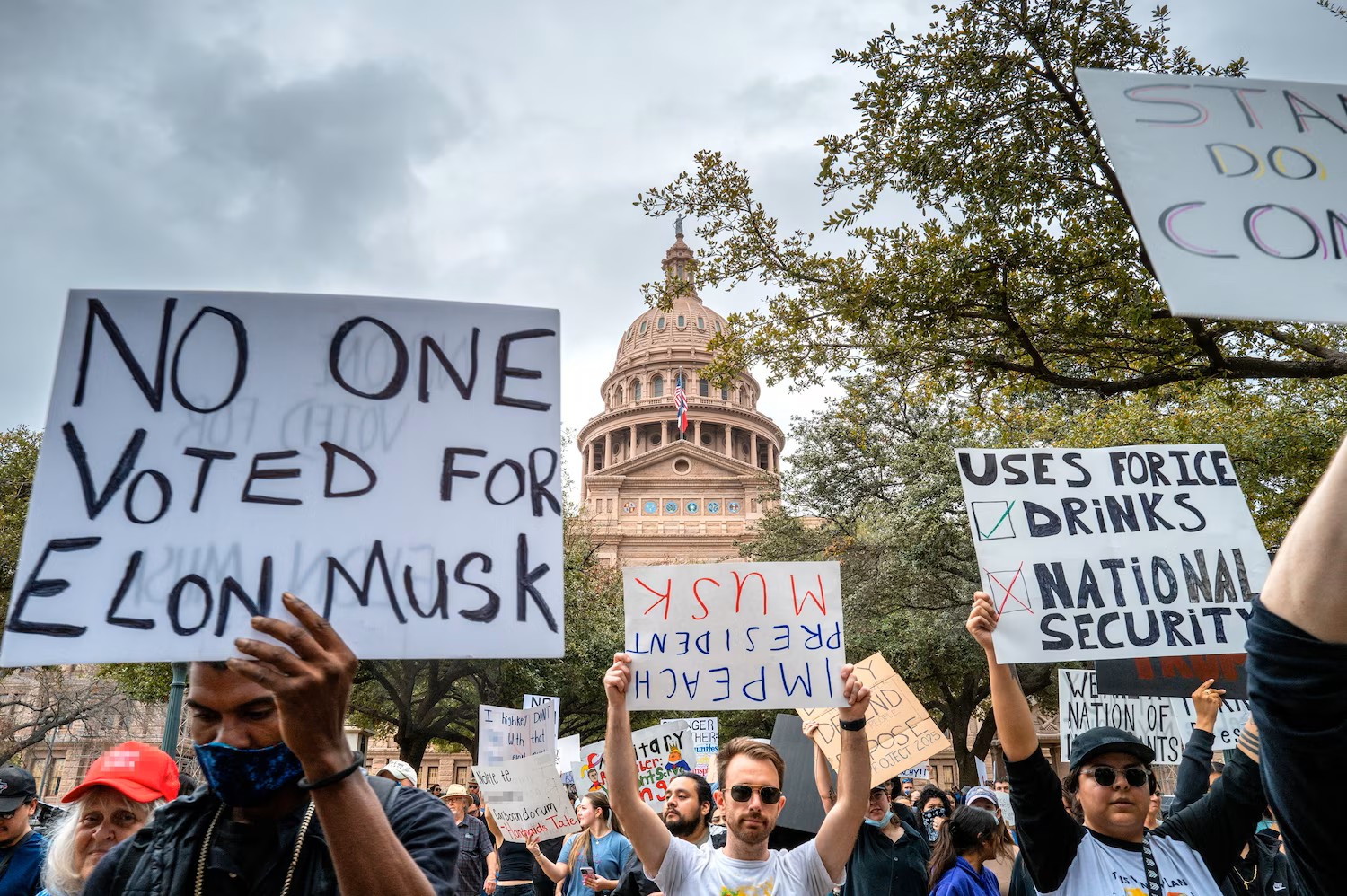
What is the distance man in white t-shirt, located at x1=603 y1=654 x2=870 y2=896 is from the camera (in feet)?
10.1

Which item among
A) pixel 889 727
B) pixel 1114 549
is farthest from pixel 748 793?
pixel 889 727

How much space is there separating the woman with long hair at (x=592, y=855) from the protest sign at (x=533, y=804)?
4.4 inches

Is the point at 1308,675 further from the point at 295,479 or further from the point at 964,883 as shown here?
the point at 964,883

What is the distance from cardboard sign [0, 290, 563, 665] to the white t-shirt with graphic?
1460mm

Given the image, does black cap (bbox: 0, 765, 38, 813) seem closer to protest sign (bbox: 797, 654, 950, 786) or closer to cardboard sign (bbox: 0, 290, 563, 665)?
cardboard sign (bbox: 0, 290, 563, 665)

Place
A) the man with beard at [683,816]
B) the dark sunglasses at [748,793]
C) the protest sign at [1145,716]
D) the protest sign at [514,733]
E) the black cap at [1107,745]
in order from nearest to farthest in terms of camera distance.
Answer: the black cap at [1107,745]
the dark sunglasses at [748,793]
the man with beard at [683,816]
the protest sign at [1145,716]
the protest sign at [514,733]

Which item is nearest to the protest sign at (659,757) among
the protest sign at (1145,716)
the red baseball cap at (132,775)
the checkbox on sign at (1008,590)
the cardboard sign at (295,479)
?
the protest sign at (1145,716)

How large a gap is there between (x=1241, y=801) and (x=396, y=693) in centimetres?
2352

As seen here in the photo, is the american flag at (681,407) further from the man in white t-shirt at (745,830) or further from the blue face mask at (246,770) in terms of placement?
the blue face mask at (246,770)

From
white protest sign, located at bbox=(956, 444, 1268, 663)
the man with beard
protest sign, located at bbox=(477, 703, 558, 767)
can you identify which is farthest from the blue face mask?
protest sign, located at bbox=(477, 703, 558, 767)

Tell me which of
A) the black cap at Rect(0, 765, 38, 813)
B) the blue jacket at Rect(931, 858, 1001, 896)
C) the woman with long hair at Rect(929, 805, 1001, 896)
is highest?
the black cap at Rect(0, 765, 38, 813)

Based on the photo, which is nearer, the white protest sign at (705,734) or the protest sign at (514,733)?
the protest sign at (514,733)

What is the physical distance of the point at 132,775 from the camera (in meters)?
2.72

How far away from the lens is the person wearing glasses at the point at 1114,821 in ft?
9.06
